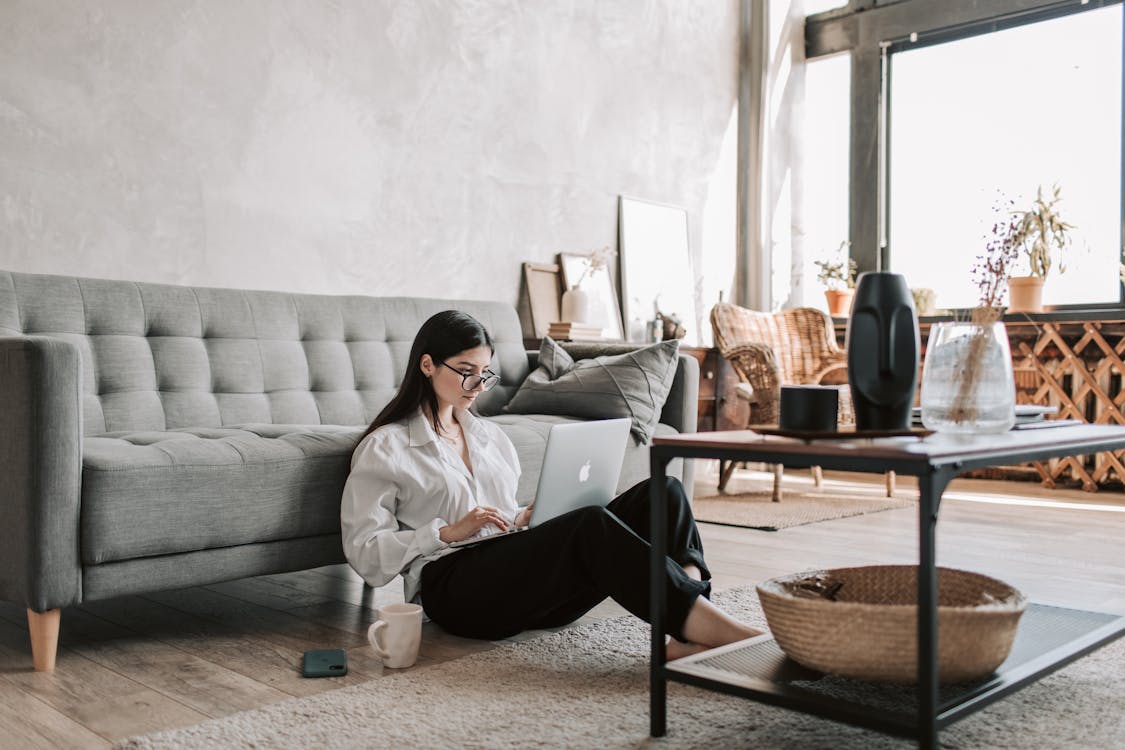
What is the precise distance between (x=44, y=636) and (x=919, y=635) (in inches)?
60.3

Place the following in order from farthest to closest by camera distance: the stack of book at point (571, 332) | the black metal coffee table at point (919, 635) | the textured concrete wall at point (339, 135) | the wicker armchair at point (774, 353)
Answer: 1. the wicker armchair at point (774, 353)
2. the stack of book at point (571, 332)
3. the textured concrete wall at point (339, 135)
4. the black metal coffee table at point (919, 635)

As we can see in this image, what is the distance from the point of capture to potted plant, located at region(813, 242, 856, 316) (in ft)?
18.5

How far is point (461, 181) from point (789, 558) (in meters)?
2.13

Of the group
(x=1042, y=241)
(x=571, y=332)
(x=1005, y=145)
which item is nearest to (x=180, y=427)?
(x=571, y=332)

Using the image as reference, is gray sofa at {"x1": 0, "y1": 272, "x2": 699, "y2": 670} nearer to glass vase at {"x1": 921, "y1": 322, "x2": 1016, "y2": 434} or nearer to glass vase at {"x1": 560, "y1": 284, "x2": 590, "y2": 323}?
glass vase at {"x1": 560, "y1": 284, "x2": 590, "y2": 323}

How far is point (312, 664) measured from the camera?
1884 millimetres

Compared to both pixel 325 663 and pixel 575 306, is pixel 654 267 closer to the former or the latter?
pixel 575 306

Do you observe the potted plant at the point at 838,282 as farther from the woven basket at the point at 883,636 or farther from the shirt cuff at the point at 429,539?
the woven basket at the point at 883,636

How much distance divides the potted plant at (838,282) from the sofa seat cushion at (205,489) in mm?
3849

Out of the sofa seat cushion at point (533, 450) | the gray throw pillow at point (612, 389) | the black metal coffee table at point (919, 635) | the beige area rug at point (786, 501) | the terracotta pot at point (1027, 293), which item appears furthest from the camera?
the terracotta pot at point (1027, 293)

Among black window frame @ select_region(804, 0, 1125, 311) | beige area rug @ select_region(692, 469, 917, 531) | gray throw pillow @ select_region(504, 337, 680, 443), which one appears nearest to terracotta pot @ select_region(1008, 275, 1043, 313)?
black window frame @ select_region(804, 0, 1125, 311)

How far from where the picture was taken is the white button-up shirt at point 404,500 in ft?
6.59

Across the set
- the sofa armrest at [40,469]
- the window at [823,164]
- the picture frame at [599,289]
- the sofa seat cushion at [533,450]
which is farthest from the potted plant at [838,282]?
the sofa armrest at [40,469]

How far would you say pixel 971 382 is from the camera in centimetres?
162
